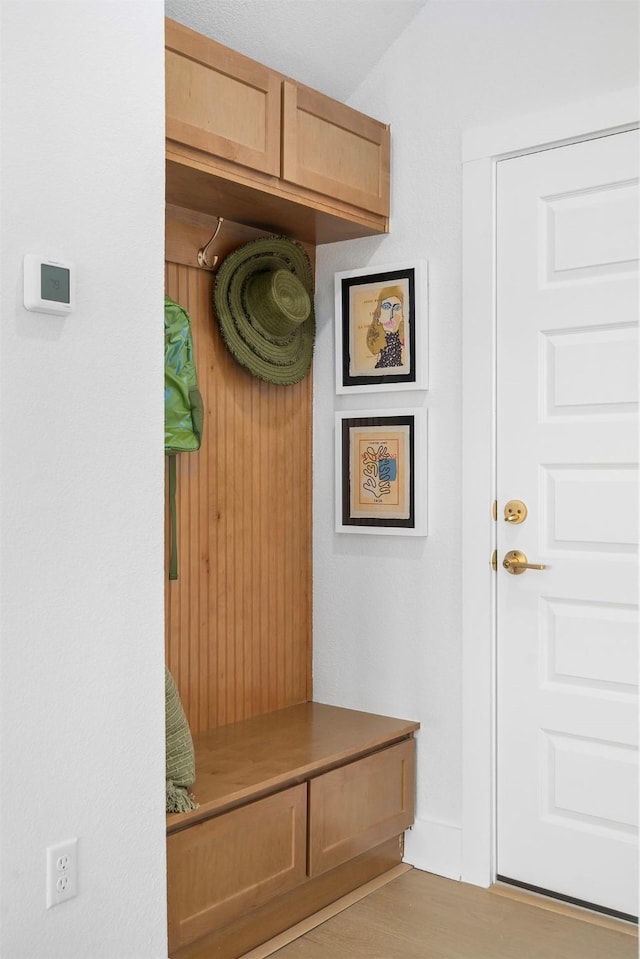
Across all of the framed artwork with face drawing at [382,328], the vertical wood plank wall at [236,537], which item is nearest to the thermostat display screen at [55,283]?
the vertical wood plank wall at [236,537]

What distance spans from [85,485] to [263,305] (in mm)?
1118

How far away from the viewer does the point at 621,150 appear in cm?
248

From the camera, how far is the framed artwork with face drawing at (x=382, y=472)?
9.39 feet

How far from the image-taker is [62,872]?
1.82 metres

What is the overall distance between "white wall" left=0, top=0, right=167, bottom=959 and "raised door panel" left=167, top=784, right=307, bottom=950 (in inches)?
4.7

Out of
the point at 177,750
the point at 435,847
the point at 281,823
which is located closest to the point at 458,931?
the point at 435,847

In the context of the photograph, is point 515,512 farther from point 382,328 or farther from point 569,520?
point 382,328

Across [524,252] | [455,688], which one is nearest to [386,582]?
[455,688]

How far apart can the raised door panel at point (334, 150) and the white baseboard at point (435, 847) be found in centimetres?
188

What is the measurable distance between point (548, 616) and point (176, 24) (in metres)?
1.81

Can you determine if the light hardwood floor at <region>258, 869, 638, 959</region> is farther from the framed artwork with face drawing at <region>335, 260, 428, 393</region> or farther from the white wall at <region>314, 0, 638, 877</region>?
the framed artwork with face drawing at <region>335, 260, 428, 393</region>

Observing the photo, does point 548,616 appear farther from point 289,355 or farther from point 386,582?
point 289,355

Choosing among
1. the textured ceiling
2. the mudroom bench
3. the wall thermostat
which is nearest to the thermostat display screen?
the wall thermostat

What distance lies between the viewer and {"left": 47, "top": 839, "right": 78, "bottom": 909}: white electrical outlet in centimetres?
180
